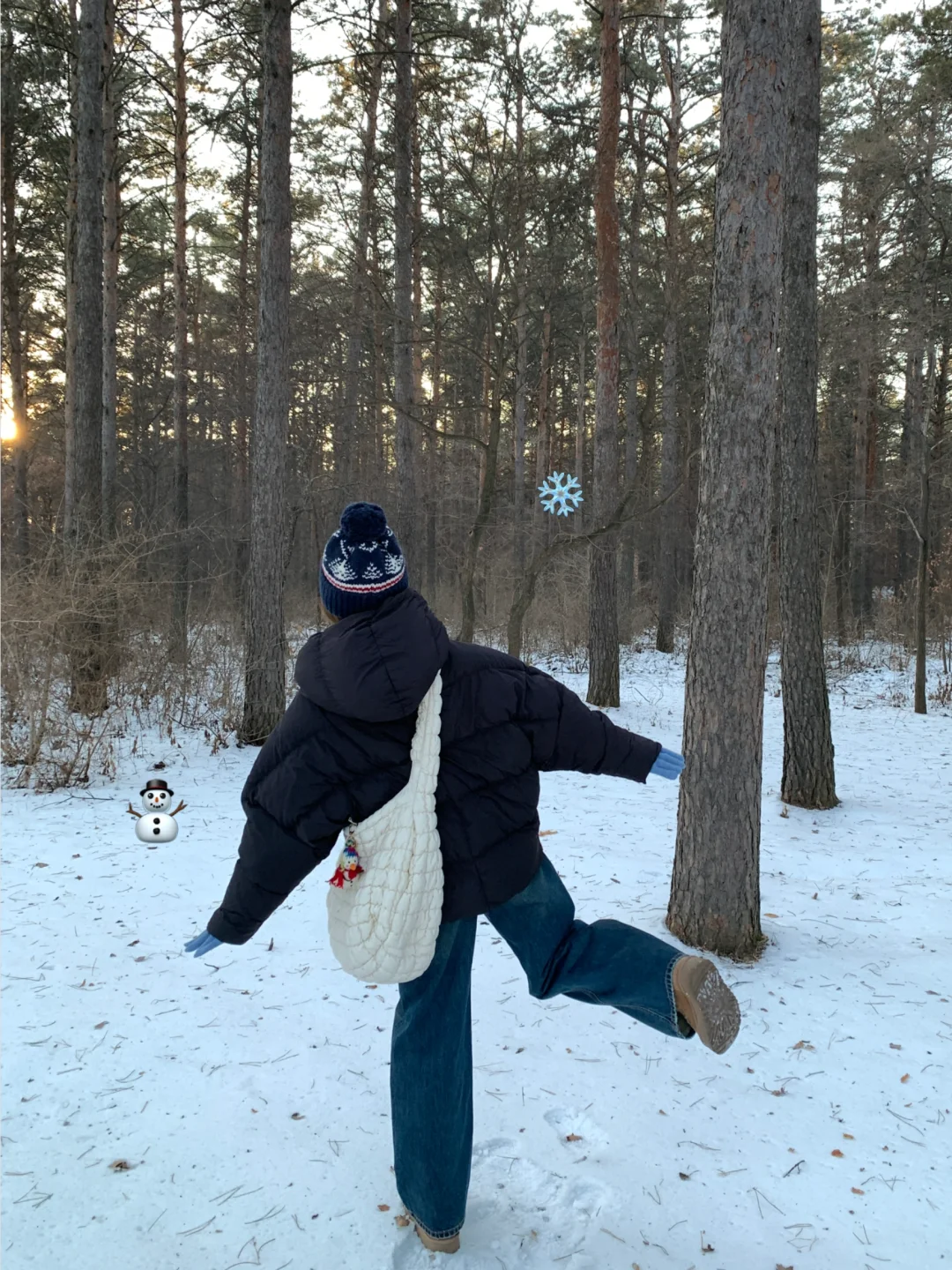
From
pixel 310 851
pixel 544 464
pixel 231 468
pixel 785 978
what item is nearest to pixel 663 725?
pixel 785 978

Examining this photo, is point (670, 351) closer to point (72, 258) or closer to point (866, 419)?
point (866, 419)

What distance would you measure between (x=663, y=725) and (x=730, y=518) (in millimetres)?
6428

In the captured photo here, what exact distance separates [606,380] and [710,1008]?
9183mm

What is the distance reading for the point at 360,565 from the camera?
1.95 m

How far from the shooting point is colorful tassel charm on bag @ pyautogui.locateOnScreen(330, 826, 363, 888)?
6.27 feet

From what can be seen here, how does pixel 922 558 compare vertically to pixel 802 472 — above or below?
below

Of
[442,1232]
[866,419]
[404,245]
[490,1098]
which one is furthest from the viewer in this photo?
[866,419]

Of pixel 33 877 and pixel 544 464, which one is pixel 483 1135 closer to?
pixel 33 877

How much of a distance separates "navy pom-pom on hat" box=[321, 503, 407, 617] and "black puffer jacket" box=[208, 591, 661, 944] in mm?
36

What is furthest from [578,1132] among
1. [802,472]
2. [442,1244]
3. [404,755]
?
[802,472]

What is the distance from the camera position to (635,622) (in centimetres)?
2030

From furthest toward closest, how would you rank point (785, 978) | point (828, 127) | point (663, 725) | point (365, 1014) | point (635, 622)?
point (635, 622)
point (828, 127)
point (663, 725)
point (785, 978)
point (365, 1014)

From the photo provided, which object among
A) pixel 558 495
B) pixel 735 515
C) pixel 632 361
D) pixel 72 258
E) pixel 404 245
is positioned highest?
pixel 72 258

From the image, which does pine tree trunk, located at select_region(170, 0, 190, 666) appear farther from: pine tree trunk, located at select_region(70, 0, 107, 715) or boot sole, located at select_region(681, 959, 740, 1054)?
boot sole, located at select_region(681, 959, 740, 1054)
